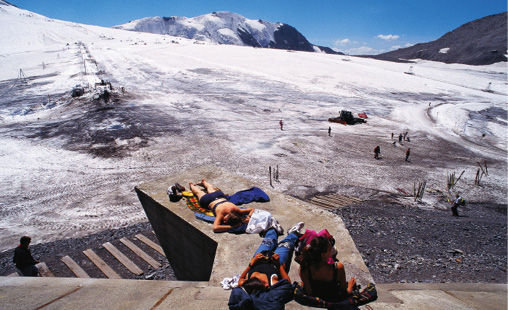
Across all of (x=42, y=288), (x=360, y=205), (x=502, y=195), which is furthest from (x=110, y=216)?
(x=502, y=195)

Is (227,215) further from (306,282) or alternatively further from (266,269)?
(306,282)

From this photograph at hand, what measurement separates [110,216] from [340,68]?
56.5 m

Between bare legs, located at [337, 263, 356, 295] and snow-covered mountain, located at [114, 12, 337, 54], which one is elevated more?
snow-covered mountain, located at [114, 12, 337, 54]

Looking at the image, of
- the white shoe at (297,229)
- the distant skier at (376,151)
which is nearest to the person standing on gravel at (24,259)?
the white shoe at (297,229)

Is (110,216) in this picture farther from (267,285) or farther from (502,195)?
(502,195)

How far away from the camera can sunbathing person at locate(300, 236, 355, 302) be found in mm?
3543

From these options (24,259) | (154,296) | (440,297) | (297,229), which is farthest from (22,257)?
(440,297)

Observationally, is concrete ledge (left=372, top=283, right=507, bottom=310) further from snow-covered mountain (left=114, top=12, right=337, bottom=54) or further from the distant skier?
snow-covered mountain (left=114, top=12, right=337, bottom=54)

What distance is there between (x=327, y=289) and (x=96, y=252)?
27.0 ft

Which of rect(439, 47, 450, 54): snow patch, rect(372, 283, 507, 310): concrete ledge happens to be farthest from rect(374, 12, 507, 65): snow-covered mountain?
rect(372, 283, 507, 310): concrete ledge

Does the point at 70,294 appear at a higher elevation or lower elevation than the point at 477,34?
lower

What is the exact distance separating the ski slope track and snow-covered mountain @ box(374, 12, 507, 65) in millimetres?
30718

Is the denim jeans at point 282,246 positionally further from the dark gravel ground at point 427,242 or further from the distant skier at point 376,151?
the distant skier at point 376,151

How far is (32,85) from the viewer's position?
3481 cm
